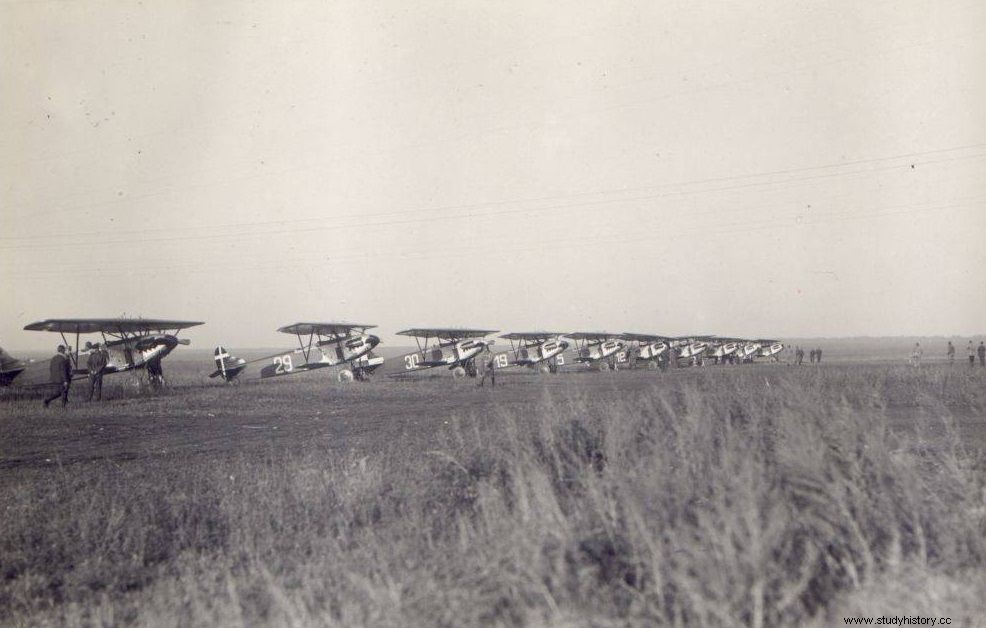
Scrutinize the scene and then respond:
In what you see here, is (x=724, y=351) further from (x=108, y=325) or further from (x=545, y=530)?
(x=545, y=530)

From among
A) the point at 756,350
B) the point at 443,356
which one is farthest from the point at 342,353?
the point at 756,350

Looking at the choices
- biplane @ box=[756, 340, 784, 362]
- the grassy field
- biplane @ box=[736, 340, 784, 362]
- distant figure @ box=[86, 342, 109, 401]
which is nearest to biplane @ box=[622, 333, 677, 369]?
biplane @ box=[736, 340, 784, 362]

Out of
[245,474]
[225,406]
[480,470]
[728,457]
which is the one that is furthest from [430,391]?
[728,457]

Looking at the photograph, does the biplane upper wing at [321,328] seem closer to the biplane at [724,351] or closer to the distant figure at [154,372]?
the distant figure at [154,372]

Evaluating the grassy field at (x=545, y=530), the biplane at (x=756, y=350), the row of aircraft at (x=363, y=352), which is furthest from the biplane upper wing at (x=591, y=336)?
the grassy field at (x=545, y=530)

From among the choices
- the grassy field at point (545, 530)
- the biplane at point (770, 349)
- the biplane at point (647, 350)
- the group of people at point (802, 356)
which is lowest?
the biplane at point (770, 349)

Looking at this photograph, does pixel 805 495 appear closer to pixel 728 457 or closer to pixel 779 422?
pixel 728 457
